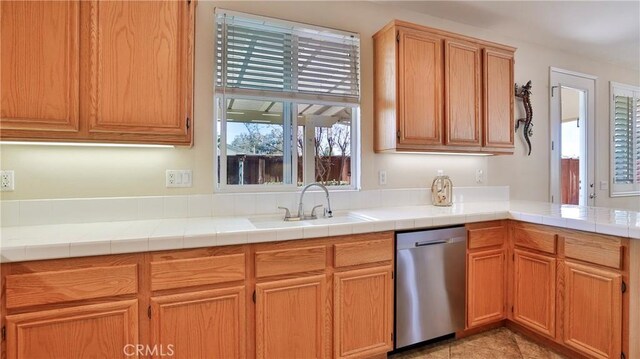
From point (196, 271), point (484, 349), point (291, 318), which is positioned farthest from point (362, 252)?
point (484, 349)

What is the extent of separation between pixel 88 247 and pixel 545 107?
4.08m

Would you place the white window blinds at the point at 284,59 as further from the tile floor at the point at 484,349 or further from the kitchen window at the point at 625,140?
the kitchen window at the point at 625,140

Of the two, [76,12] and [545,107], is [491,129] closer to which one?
[545,107]

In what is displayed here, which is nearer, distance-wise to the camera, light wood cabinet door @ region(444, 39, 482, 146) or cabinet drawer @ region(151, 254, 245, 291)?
cabinet drawer @ region(151, 254, 245, 291)

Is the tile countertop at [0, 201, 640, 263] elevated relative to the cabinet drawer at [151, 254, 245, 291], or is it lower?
elevated

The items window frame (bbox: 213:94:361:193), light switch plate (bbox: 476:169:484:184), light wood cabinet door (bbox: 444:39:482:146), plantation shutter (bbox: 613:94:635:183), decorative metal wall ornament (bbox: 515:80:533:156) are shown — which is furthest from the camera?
plantation shutter (bbox: 613:94:635:183)

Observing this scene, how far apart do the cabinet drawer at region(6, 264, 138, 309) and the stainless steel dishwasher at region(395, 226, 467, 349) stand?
58.2 inches

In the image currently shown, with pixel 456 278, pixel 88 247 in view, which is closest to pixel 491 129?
pixel 456 278

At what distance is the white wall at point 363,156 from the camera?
1.86 meters

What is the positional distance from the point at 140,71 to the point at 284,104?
100 centimetres

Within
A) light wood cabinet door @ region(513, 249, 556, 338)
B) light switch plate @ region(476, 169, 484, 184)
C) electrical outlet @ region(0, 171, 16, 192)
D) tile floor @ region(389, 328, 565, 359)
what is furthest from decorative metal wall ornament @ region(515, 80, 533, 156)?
electrical outlet @ region(0, 171, 16, 192)

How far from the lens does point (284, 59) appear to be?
238 centimetres

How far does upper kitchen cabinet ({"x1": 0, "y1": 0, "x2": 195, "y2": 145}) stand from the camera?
156 cm

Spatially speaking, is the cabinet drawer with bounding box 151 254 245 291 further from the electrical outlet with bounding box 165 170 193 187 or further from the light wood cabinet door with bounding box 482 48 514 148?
the light wood cabinet door with bounding box 482 48 514 148
